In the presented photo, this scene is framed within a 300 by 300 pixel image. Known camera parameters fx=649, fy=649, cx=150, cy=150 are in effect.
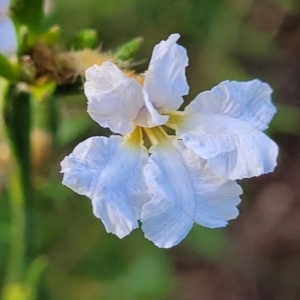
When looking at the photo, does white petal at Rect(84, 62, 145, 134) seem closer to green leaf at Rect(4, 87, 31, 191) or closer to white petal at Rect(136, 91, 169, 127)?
white petal at Rect(136, 91, 169, 127)

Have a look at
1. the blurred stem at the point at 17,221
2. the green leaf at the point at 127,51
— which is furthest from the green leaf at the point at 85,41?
the blurred stem at the point at 17,221

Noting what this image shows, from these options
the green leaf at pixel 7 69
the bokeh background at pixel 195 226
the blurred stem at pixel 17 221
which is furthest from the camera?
the bokeh background at pixel 195 226

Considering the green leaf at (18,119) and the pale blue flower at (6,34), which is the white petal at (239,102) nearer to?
the green leaf at (18,119)

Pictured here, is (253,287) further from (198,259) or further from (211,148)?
(211,148)

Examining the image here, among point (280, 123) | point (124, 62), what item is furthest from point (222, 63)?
point (124, 62)

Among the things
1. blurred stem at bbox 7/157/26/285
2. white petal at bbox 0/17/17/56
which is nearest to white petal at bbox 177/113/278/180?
blurred stem at bbox 7/157/26/285

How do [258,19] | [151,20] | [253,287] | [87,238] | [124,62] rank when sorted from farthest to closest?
1. [253,287]
2. [258,19]
3. [151,20]
4. [87,238]
5. [124,62]
